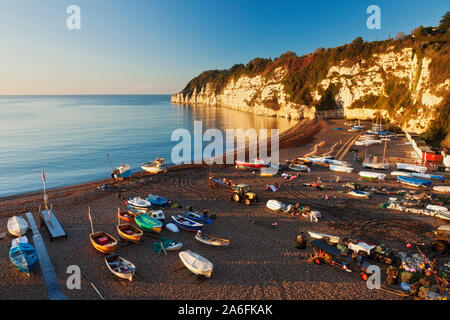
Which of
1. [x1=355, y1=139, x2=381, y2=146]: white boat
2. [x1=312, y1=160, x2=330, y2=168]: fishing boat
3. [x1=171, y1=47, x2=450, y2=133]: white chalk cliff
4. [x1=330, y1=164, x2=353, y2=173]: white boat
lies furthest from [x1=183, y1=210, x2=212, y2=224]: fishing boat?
[x1=171, y1=47, x2=450, y2=133]: white chalk cliff

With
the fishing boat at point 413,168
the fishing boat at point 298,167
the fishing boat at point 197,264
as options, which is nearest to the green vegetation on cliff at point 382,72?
the fishing boat at point 413,168

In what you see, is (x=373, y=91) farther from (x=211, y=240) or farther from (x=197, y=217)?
(x=211, y=240)

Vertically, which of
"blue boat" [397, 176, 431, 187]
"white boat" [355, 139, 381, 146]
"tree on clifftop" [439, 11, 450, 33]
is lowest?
"blue boat" [397, 176, 431, 187]

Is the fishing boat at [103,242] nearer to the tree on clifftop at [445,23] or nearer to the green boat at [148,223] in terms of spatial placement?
the green boat at [148,223]

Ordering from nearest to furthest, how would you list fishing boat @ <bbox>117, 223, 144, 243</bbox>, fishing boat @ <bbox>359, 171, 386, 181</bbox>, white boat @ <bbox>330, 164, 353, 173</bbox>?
fishing boat @ <bbox>117, 223, 144, 243</bbox> → fishing boat @ <bbox>359, 171, 386, 181</bbox> → white boat @ <bbox>330, 164, 353, 173</bbox>

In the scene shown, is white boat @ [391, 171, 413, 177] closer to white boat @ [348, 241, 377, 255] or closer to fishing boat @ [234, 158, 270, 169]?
fishing boat @ [234, 158, 270, 169]

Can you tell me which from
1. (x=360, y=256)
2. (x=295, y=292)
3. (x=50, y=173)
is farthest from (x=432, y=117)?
(x=50, y=173)

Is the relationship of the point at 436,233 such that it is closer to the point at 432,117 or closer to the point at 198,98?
the point at 432,117
